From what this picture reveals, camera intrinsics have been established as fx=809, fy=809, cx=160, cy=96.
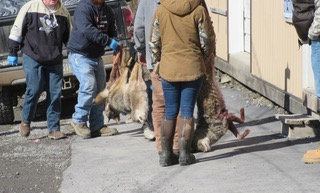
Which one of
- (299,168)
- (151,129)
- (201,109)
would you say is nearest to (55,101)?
(151,129)

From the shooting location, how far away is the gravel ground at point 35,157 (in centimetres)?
757

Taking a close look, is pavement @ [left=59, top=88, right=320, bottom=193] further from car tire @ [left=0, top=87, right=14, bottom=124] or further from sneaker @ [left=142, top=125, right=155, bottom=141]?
car tire @ [left=0, top=87, right=14, bottom=124]

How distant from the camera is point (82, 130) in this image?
9375 millimetres

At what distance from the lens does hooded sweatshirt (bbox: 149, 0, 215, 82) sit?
7.15 meters

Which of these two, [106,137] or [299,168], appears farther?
[106,137]

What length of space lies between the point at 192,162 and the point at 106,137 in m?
2.07

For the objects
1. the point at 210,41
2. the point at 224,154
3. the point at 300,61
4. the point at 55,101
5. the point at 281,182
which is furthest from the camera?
the point at 55,101

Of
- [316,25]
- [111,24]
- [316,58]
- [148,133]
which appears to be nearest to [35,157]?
[148,133]

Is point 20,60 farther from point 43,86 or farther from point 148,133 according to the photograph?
point 148,133

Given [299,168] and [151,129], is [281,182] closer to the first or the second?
[299,168]

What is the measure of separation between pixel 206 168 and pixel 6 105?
4087 millimetres

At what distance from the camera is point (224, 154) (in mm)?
7938

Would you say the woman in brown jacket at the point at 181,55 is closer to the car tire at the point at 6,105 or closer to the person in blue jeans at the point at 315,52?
the person in blue jeans at the point at 315,52

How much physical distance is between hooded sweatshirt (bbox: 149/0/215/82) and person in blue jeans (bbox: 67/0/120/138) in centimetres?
174
